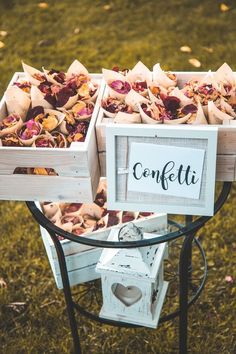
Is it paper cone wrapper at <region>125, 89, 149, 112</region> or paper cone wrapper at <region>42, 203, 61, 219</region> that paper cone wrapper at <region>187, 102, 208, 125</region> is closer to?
paper cone wrapper at <region>125, 89, 149, 112</region>

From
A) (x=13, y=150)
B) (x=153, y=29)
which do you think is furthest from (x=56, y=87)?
(x=153, y=29)

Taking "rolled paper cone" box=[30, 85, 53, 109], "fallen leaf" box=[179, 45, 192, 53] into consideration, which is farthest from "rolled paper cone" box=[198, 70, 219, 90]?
"fallen leaf" box=[179, 45, 192, 53]

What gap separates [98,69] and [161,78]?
181 centimetres

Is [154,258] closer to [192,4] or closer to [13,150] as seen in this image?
[13,150]

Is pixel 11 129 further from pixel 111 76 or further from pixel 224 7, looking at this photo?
pixel 224 7

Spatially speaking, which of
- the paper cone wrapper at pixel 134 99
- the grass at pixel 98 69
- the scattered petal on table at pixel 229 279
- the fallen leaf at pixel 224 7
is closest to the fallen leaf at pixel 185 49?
the grass at pixel 98 69

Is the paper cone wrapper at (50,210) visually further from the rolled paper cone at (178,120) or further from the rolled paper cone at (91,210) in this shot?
the rolled paper cone at (178,120)

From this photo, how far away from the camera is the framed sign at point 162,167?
1392 millimetres

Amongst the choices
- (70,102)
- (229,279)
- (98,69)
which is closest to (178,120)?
(70,102)

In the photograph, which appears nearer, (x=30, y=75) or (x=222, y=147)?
(x=222, y=147)

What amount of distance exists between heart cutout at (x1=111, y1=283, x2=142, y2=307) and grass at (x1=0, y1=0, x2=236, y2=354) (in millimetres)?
364

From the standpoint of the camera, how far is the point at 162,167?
1.42 m

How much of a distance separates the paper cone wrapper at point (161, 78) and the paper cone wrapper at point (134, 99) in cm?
12

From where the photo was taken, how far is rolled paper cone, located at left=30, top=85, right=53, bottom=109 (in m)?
1.56
